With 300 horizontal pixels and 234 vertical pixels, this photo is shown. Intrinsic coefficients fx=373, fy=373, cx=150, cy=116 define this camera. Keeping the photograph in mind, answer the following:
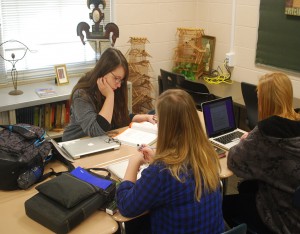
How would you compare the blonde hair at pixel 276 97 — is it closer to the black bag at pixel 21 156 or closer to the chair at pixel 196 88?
the black bag at pixel 21 156

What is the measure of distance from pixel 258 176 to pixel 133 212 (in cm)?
69

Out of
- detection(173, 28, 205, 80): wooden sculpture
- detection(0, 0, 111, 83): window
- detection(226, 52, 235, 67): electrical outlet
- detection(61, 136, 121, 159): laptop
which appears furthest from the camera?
detection(173, 28, 205, 80): wooden sculpture

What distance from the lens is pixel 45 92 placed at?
3.34m

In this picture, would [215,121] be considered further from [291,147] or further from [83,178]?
[83,178]

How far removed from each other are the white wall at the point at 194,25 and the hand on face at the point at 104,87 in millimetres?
1622

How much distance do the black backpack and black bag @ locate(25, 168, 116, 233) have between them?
0.71 ft

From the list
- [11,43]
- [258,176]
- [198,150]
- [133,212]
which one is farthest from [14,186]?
[11,43]

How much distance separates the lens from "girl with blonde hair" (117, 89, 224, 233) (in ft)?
4.70

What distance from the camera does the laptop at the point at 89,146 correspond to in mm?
2117

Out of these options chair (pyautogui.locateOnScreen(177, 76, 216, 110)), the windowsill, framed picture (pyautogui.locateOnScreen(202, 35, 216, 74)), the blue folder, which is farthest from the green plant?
the blue folder

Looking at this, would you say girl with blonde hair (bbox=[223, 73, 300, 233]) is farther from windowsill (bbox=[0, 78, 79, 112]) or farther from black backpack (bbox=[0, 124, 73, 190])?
windowsill (bbox=[0, 78, 79, 112])

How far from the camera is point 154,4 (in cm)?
411

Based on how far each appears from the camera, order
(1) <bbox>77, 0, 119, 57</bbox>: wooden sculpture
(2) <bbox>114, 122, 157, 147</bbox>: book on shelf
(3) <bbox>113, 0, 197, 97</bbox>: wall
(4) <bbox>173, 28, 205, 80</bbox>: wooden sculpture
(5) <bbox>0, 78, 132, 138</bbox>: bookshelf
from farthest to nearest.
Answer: (4) <bbox>173, 28, 205, 80</bbox>: wooden sculpture → (3) <bbox>113, 0, 197, 97</bbox>: wall → (1) <bbox>77, 0, 119, 57</bbox>: wooden sculpture → (5) <bbox>0, 78, 132, 138</bbox>: bookshelf → (2) <bbox>114, 122, 157, 147</bbox>: book on shelf

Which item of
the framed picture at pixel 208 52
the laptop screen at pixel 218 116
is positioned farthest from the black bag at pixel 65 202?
the framed picture at pixel 208 52
